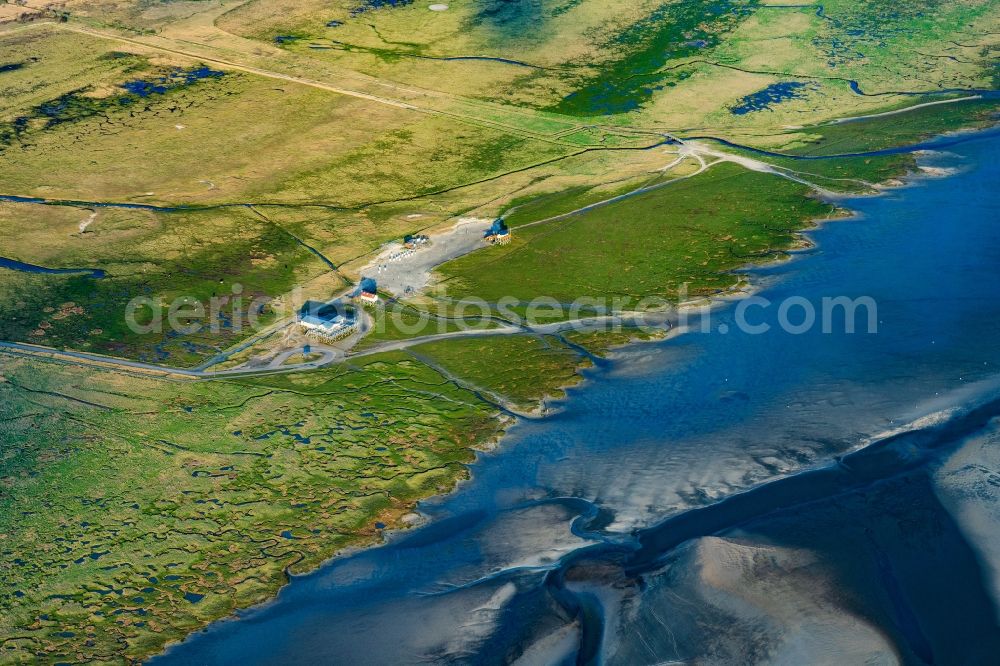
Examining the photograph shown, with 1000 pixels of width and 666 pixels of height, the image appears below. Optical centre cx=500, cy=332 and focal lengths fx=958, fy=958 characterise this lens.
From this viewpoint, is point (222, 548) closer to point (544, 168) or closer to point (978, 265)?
point (544, 168)

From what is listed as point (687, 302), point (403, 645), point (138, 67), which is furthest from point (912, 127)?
point (138, 67)

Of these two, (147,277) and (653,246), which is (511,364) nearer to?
(653,246)

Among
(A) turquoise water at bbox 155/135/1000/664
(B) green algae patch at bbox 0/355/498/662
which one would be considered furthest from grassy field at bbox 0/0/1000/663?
(A) turquoise water at bbox 155/135/1000/664

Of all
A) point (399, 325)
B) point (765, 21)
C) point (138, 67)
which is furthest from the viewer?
point (765, 21)

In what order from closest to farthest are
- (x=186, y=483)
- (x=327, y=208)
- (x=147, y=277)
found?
(x=186, y=483), (x=147, y=277), (x=327, y=208)

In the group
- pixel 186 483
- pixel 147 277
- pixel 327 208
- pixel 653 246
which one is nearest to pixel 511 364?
pixel 653 246

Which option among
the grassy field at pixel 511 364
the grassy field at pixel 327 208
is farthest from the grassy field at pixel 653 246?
the grassy field at pixel 511 364

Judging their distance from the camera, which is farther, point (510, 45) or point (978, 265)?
point (510, 45)

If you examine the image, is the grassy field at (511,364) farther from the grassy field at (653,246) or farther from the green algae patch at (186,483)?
the grassy field at (653,246)
